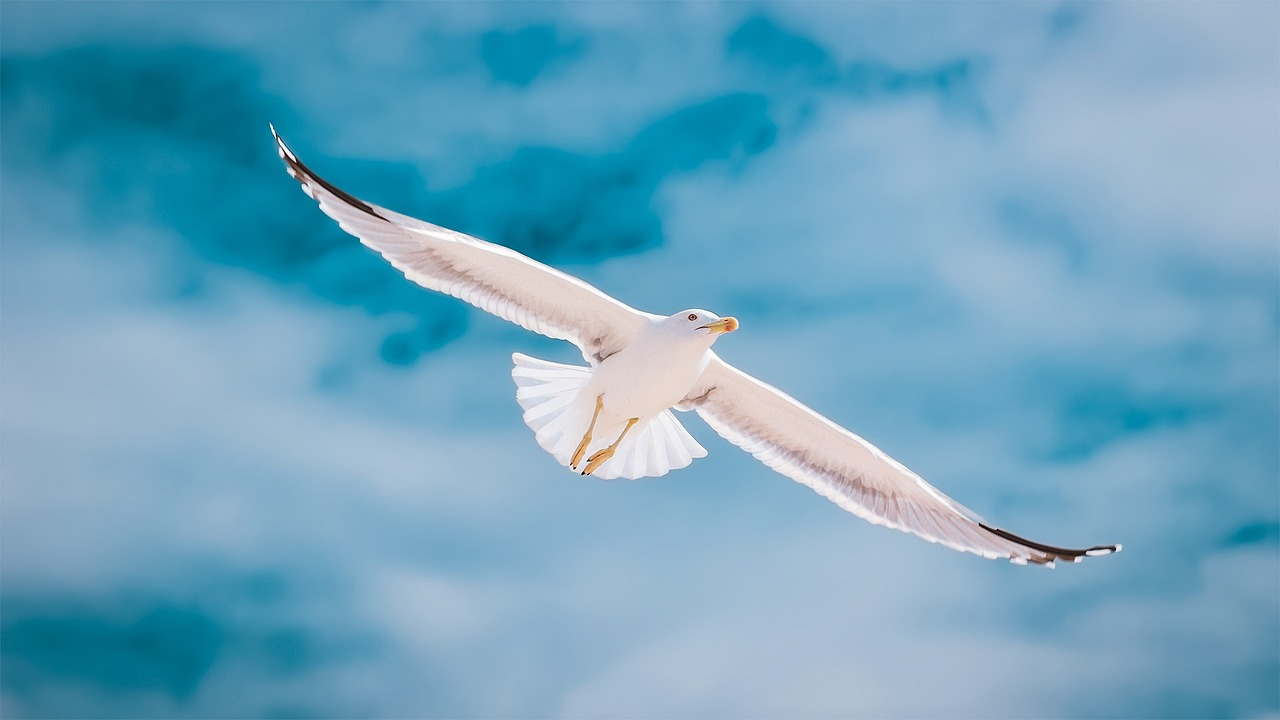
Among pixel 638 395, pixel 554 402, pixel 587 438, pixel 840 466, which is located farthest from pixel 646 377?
pixel 840 466

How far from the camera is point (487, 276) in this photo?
7719 millimetres

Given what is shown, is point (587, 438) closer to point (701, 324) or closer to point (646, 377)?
point (646, 377)

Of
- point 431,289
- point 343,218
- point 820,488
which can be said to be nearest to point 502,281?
point 431,289

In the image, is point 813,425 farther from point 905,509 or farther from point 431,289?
point 431,289

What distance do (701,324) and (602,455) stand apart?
3.31 ft

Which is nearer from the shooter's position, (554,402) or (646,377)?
(646,377)

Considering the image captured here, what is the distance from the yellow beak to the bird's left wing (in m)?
0.50

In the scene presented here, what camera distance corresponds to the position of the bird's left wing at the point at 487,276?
7.19 meters

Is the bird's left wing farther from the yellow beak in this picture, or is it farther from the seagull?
the yellow beak

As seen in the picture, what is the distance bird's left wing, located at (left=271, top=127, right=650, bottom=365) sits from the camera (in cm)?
719

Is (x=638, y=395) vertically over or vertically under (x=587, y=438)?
over

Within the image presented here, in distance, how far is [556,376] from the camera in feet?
26.2

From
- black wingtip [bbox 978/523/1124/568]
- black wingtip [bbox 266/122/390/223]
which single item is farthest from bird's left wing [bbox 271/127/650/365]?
black wingtip [bbox 978/523/1124/568]

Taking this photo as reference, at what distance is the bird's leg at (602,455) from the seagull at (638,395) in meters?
0.01
